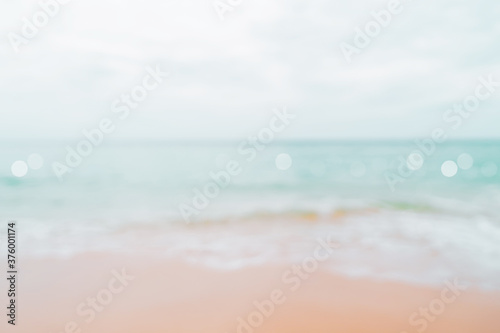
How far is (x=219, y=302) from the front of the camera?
3.06 metres

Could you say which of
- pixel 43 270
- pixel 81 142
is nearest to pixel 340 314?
pixel 43 270

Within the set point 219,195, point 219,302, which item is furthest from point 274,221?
point 219,302

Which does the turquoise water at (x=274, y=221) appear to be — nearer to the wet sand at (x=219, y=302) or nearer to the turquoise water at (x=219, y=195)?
the turquoise water at (x=219, y=195)

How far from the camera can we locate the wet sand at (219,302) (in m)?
2.77

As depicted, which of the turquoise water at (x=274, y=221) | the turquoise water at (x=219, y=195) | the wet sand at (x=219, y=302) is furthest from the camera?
the turquoise water at (x=219, y=195)

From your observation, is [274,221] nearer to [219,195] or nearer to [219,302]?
[219,195]

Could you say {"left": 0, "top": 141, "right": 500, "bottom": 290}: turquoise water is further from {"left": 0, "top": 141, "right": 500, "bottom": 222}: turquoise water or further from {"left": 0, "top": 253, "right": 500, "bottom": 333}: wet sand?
{"left": 0, "top": 253, "right": 500, "bottom": 333}: wet sand

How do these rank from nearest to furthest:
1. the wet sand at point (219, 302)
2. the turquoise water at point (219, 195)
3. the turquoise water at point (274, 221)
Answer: the wet sand at point (219, 302) → the turquoise water at point (274, 221) → the turquoise water at point (219, 195)

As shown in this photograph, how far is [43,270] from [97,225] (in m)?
1.50

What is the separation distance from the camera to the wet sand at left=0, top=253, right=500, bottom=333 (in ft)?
9.09

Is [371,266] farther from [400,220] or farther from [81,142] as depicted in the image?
[81,142]

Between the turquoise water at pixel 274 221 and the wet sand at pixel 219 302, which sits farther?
the turquoise water at pixel 274 221

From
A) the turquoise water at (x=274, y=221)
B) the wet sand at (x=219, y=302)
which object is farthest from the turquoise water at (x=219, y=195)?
the wet sand at (x=219, y=302)

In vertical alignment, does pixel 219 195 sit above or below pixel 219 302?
above
